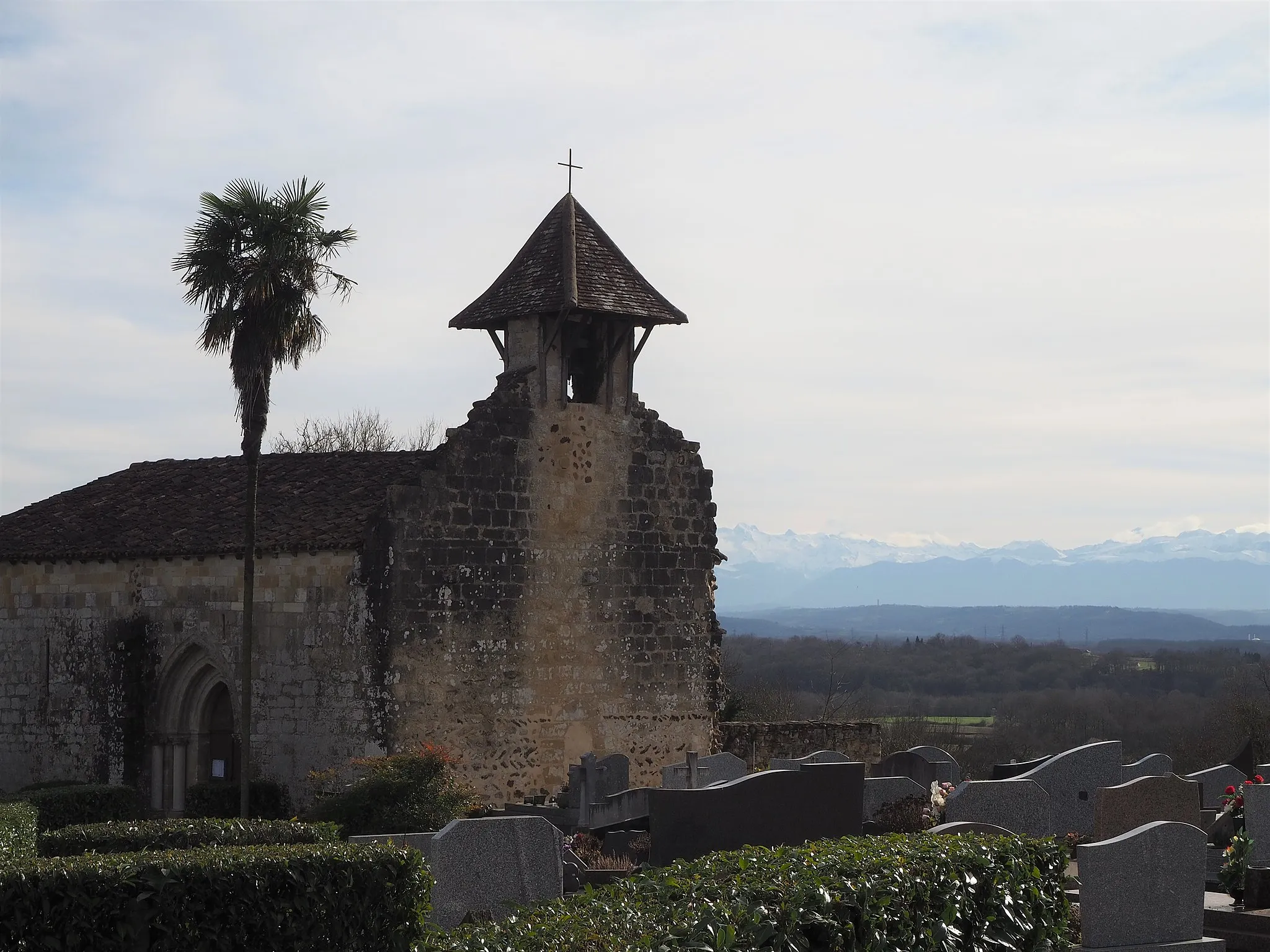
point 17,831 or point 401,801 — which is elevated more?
point 17,831

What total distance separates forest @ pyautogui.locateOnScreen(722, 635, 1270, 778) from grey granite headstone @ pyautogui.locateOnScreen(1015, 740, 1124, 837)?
23.6ft

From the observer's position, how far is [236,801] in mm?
22188

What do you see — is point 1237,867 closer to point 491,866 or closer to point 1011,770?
point 1011,770

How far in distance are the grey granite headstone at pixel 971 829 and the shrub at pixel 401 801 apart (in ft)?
21.7

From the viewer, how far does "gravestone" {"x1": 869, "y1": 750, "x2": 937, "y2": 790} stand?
67.2 ft

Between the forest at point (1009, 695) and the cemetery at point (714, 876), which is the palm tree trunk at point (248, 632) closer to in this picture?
the cemetery at point (714, 876)

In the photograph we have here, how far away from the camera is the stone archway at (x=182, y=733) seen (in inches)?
957

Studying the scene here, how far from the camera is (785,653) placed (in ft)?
419

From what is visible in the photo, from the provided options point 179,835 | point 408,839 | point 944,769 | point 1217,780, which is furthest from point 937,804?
point 179,835

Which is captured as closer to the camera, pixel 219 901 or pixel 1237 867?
pixel 219 901

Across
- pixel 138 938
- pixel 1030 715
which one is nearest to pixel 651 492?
pixel 138 938

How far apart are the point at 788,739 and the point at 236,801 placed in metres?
9.75

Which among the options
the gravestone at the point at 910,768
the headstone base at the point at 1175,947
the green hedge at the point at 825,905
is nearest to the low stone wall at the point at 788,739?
the gravestone at the point at 910,768

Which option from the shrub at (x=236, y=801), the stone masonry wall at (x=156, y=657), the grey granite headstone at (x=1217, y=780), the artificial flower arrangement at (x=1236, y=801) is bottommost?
the shrub at (x=236, y=801)
